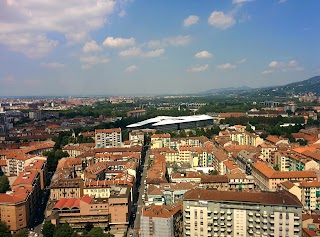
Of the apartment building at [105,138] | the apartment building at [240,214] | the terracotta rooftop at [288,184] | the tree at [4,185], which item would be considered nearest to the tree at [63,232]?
the apartment building at [240,214]

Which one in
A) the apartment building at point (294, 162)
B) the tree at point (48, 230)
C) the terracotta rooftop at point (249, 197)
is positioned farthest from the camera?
the apartment building at point (294, 162)

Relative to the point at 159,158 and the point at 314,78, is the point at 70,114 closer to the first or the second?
the point at 159,158

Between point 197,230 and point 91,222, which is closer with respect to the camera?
point 197,230

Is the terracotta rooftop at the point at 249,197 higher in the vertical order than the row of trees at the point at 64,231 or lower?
higher

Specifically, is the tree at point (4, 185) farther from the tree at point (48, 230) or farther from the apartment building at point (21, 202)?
the tree at point (48, 230)

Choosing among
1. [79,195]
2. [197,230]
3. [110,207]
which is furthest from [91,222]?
[197,230]

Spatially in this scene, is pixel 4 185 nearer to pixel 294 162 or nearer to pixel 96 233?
pixel 96 233

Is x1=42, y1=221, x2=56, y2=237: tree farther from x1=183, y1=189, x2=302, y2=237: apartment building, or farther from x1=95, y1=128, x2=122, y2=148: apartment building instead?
x1=95, y1=128, x2=122, y2=148: apartment building
